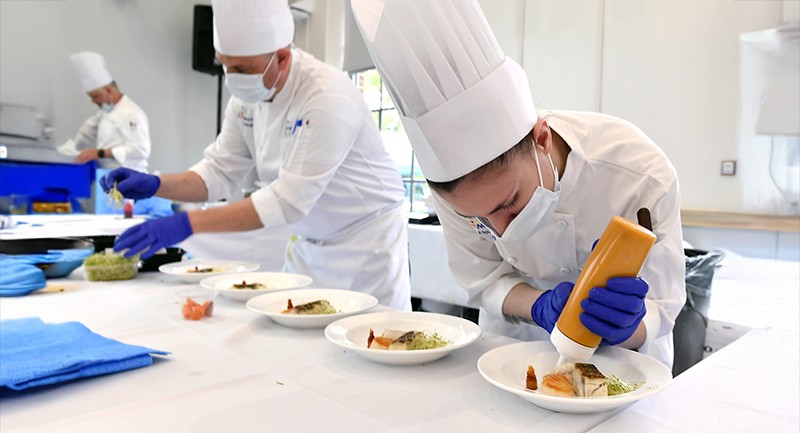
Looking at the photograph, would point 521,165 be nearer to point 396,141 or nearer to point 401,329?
point 401,329

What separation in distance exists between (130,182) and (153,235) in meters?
0.43

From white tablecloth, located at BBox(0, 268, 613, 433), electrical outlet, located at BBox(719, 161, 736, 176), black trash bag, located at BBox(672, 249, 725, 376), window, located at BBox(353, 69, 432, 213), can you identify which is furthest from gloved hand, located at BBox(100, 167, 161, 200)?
electrical outlet, located at BBox(719, 161, 736, 176)

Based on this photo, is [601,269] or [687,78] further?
[687,78]

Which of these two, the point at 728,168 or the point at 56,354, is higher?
the point at 728,168

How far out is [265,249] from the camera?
2967mm

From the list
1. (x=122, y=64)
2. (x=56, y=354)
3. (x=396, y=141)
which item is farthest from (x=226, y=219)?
(x=396, y=141)

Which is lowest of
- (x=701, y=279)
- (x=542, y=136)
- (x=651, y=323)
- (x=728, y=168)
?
(x=701, y=279)

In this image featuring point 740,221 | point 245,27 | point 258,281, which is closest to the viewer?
point 258,281

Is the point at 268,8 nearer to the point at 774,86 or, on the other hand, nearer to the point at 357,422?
the point at 357,422

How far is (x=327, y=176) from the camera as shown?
6.52 feet

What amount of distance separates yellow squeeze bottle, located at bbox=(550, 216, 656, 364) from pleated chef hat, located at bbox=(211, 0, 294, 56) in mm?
1660

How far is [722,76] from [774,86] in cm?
33

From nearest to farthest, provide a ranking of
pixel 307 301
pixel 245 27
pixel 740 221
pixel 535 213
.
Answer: pixel 535 213 < pixel 307 301 < pixel 245 27 < pixel 740 221

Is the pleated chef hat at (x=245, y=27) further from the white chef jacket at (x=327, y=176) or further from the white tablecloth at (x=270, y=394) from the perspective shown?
the white tablecloth at (x=270, y=394)
